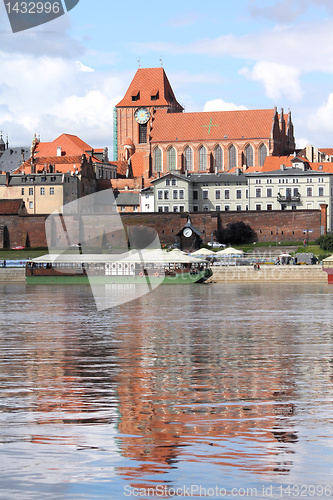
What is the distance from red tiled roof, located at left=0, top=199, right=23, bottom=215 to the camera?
105 meters

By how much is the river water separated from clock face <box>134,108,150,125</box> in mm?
122600

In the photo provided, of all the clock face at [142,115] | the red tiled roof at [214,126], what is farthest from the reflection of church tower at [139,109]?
the red tiled roof at [214,126]

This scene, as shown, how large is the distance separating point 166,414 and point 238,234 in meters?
87.1

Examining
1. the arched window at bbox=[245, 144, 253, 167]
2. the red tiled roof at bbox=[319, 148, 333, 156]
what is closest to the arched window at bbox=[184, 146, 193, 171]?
the arched window at bbox=[245, 144, 253, 167]

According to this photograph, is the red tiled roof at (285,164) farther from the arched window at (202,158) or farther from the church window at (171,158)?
the church window at (171,158)

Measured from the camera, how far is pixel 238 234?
99938 mm

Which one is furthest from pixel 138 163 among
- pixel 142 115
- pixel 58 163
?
pixel 58 163

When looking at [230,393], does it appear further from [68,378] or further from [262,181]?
[262,181]

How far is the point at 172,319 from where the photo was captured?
3522 centimetres

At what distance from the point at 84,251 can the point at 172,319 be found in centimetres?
6251

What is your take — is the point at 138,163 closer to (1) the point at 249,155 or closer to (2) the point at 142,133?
(2) the point at 142,133

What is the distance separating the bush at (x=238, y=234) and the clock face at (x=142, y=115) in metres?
52.6

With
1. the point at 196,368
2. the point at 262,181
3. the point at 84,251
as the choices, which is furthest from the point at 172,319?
the point at 262,181

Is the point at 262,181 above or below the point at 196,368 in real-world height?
above
